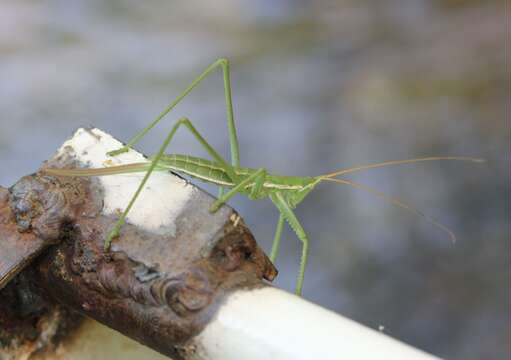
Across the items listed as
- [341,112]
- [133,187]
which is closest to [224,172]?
[133,187]

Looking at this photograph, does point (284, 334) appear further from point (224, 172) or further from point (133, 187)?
point (224, 172)

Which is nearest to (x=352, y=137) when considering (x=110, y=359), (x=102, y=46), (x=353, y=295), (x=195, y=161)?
(x=353, y=295)

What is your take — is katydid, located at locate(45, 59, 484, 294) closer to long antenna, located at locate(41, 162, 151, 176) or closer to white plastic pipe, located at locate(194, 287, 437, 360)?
long antenna, located at locate(41, 162, 151, 176)

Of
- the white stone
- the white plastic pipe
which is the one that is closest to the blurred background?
the white stone

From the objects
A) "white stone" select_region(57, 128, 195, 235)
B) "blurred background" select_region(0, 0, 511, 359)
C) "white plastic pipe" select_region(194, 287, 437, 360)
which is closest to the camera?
"white plastic pipe" select_region(194, 287, 437, 360)

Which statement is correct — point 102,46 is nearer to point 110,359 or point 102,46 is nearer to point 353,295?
point 353,295

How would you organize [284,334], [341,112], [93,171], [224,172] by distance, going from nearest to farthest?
[284,334] < [93,171] < [224,172] < [341,112]

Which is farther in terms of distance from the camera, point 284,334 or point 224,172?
point 224,172

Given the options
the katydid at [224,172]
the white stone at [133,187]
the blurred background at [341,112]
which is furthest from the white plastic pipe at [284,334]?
the blurred background at [341,112]
